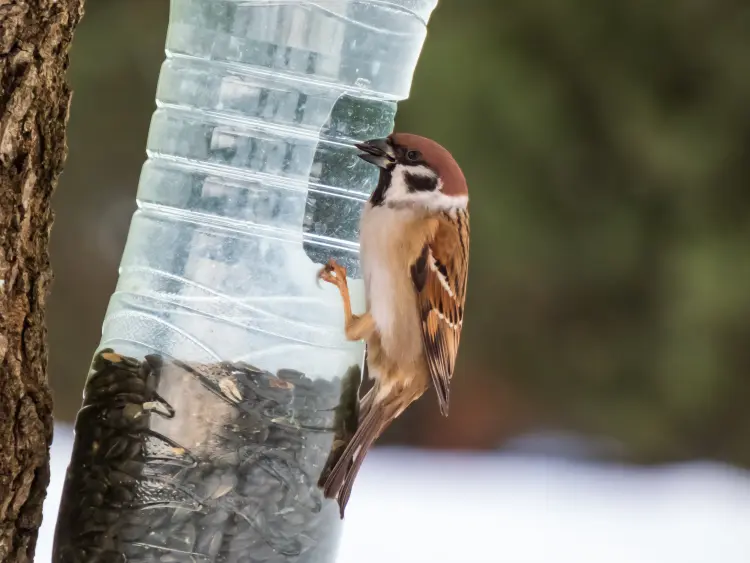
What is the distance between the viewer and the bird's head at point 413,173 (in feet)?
6.96

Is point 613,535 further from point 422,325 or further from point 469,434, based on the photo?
point 422,325

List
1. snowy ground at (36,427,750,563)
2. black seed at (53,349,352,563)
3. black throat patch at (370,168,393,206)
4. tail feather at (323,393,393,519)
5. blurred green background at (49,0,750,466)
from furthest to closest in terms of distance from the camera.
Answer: blurred green background at (49,0,750,466) → snowy ground at (36,427,750,563) → black throat patch at (370,168,393,206) → tail feather at (323,393,393,519) → black seed at (53,349,352,563)

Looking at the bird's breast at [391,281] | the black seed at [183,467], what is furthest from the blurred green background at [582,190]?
the black seed at [183,467]

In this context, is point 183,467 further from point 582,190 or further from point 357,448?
point 582,190

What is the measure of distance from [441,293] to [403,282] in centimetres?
10

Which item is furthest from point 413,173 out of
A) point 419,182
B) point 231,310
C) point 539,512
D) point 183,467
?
point 539,512

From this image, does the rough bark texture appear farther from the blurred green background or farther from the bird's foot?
the blurred green background

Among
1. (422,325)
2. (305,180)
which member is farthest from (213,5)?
(422,325)

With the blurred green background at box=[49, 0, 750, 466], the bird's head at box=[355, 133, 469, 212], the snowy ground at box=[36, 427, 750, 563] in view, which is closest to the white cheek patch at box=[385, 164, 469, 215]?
the bird's head at box=[355, 133, 469, 212]

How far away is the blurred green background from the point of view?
17.3 feet

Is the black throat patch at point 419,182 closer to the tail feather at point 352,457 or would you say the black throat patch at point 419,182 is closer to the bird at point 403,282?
the bird at point 403,282

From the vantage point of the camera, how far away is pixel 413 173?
218cm

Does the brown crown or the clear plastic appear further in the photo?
the brown crown

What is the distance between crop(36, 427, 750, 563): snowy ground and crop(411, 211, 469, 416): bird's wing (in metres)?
1.58
